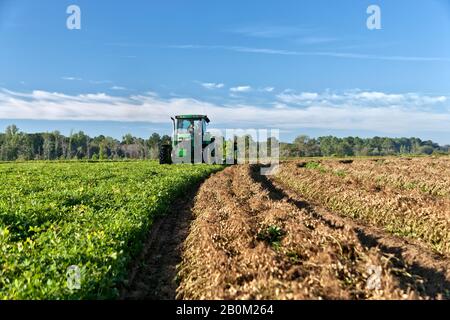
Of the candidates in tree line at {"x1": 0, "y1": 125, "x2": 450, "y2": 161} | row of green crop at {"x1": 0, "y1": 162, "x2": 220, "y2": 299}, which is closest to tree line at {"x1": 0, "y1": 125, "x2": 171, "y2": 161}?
tree line at {"x1": 0, "y1": 125, "x2": 450, "y2": 161}

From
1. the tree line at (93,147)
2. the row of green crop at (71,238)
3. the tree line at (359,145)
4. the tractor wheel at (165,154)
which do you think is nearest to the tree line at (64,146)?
the tree line at (93,147)

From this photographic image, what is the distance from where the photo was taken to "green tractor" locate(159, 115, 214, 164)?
28.0 m

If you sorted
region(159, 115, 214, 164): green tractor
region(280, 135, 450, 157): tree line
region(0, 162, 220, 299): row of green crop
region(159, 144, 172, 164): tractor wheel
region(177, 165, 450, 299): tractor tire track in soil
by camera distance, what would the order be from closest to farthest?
region(177, 165, 450, 299): tractor tire track in soil
region(0, 162, 220, 299): row of green crop
region(159, 115, 214, 164): green tractor
region(159, 144, 172, 164): tractor wheel
region(280, 135, 450, 157): tree line

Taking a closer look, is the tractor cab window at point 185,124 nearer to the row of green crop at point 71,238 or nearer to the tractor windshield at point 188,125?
the tractor windshield at point 188,125

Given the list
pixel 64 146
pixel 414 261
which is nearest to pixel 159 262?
pixel 414 261

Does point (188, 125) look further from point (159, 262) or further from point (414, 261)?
point (414, 261)

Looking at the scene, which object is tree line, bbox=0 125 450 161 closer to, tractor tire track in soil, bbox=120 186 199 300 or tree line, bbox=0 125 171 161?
tree line, bbox=0 125 171 161

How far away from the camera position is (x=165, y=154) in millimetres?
29734

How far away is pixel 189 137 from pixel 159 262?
2105cm

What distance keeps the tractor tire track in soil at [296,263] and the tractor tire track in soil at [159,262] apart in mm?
210

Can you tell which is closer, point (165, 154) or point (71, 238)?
point (71, 238)

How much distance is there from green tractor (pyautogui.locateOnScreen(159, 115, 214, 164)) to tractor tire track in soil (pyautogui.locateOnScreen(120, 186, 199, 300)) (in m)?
17.0
